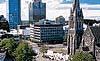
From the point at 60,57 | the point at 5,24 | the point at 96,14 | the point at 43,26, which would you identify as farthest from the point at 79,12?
the point at 96,14

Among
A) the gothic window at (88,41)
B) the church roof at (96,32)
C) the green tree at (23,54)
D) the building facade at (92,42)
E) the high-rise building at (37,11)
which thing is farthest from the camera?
the high-rise building at (37,11)

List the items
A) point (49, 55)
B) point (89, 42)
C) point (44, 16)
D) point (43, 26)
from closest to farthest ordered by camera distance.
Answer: point (89, 42), point (49, 55), point (43, 26), point (44, 16)

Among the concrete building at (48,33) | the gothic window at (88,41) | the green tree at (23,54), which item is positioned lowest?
the concrete building at (48,33)

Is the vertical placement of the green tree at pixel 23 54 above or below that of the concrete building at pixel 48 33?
above

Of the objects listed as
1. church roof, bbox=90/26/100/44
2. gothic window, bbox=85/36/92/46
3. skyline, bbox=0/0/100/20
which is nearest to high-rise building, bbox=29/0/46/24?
skyline, bbox=0/0/100/20

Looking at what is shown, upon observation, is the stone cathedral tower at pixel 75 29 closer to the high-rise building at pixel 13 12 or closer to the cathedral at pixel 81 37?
the cathedral at pixel 81 37

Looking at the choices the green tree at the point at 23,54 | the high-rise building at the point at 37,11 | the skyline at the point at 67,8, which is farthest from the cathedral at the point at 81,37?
the high-rise building at the point at 37,11

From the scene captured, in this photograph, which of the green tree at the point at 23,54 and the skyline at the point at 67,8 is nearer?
the green tree at the point at 23,54

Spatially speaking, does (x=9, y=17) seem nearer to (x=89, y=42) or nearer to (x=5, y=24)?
(x=5, y=24)

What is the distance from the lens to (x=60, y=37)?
252 ft

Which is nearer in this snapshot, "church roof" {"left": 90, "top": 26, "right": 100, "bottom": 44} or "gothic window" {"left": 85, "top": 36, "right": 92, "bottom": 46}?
"church roof" {"left": 90, "top": 26, "right": 100, "bottom": 44}

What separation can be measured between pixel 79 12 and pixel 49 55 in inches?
307

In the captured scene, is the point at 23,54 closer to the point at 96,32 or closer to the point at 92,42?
the point at 92,42

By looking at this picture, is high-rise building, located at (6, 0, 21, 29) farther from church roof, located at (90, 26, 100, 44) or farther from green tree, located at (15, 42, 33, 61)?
green tree, located at (15, 42, 33, 61)
